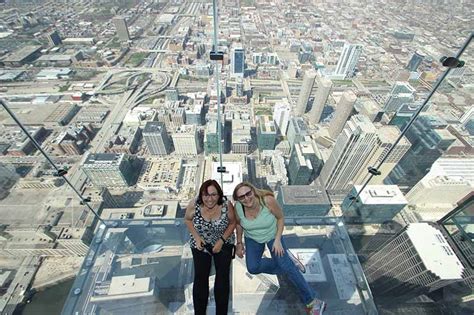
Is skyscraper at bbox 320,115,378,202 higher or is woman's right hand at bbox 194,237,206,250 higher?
woman's right hand at bbox 194,237,206,250

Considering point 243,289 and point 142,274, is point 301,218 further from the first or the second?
point 142,274

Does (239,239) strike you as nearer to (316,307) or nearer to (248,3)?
(316,307)

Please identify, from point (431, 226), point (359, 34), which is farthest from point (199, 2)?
point (431, 226)

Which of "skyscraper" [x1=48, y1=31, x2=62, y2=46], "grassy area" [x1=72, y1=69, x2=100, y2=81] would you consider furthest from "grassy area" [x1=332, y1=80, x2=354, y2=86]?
"skyscraper" [x1=48, y1=31, x2=62, y2=46]

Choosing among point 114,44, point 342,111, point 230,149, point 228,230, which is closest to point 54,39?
point 114,44

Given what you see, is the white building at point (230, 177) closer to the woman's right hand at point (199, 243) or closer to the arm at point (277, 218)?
the arm at point (277, 218)

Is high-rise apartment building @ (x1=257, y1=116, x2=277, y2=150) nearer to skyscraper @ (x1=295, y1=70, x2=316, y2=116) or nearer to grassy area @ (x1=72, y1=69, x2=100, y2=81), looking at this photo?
skyscraper @ (x1=295, y1=70, x2=316, y2=116)
